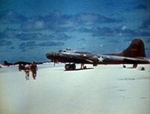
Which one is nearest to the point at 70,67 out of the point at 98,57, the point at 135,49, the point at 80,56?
the point at 80,56

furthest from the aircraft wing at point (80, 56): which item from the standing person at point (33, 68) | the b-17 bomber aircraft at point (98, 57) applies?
the standing person at point (33, 68)

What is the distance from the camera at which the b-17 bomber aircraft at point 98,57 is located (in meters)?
2.71

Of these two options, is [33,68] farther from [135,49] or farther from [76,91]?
[135,49]

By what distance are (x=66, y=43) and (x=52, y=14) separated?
0.25 m

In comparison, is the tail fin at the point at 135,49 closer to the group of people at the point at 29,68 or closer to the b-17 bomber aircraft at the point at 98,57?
the b-17 bomber aircraft at the point at 98,57

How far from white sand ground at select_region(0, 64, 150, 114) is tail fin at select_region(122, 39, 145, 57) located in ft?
0.35

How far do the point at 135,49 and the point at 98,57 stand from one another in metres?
0.30

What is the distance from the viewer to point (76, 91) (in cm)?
272

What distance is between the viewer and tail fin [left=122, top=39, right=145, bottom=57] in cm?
270

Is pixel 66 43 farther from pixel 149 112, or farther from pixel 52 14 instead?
pixel 149 112

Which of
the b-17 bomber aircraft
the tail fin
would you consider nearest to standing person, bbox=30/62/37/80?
the b-17 bomber aircraft

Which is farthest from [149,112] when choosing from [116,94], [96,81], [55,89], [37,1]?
[37,1]

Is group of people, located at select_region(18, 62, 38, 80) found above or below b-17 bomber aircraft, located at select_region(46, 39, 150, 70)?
below

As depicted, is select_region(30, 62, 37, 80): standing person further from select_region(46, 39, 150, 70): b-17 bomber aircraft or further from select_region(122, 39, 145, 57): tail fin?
select_region(122, 39, 145, 57): tail fin
